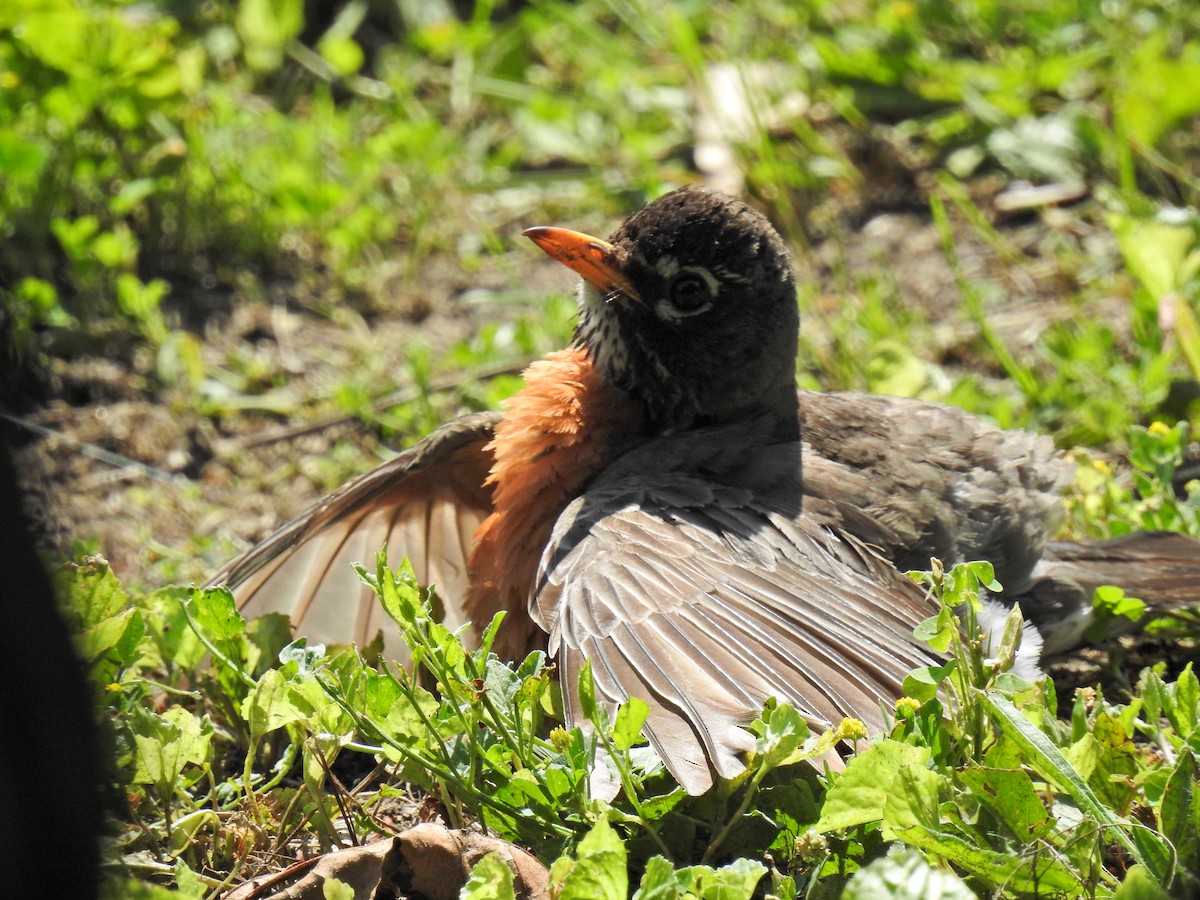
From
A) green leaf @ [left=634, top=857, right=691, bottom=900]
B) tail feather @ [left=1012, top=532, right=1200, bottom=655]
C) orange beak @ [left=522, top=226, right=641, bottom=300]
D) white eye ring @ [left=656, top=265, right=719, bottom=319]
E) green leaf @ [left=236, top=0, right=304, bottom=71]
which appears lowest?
tail feather @ [left=1012, top=532, right=1200, bottom=655]

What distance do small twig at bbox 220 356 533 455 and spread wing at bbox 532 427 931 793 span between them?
175cm

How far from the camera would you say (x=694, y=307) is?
431 cm

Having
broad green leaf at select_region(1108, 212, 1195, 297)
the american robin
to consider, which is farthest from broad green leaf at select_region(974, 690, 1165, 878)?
broad green leaf at select_region(1108, 212, 1195, 297)

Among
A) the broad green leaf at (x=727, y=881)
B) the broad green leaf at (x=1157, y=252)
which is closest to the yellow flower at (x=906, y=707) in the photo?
the broad green leaf at (x=727, y=881)

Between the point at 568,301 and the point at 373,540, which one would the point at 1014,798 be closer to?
the point at 373,540

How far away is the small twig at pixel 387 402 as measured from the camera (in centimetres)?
561

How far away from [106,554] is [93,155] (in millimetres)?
2098

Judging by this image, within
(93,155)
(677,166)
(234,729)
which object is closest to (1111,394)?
(677,166)

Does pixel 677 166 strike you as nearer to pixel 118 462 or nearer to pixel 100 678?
pixel 118 462

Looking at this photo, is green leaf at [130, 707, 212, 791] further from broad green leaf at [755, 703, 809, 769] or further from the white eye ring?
the white eye ring

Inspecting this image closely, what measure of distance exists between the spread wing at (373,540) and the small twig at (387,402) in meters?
0.92

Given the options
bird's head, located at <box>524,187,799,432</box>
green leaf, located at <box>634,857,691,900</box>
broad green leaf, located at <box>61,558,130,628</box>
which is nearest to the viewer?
green leaf, located at <box>634,857,691,900</box>

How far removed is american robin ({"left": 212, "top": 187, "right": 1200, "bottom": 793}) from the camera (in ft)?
11.1

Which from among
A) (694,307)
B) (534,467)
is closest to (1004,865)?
(534,467)
